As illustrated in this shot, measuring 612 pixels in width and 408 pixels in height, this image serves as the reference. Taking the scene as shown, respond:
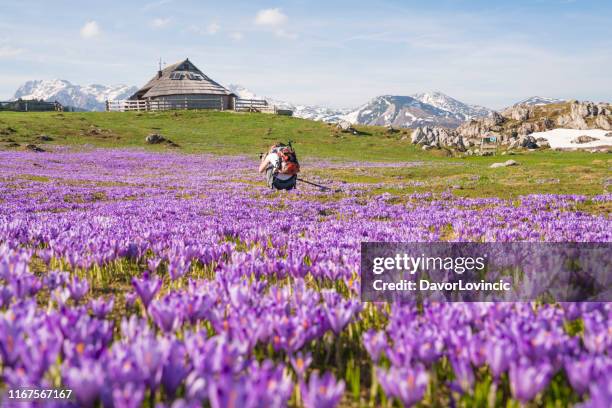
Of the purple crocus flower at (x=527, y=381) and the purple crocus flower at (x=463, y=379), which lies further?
the purple crocus flower at (x=463, y=379)

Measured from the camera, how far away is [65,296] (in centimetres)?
337

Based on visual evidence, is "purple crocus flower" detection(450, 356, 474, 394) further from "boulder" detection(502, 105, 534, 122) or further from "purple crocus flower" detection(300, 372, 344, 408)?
"boulder" detection(502, 105, 534, 122)

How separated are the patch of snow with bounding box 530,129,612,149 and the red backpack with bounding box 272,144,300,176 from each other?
277ft

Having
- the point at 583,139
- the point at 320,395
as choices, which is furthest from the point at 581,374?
the point at 583,139

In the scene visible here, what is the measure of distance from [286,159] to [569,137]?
102 meters

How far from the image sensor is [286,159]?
58.6 ft

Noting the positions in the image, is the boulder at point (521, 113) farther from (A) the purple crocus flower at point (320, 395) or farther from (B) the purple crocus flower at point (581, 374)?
(A) the purple crocus flower at point (320, 395)

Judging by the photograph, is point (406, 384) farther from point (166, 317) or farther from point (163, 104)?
point (163, 104)

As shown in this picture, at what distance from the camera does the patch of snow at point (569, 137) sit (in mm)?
87688

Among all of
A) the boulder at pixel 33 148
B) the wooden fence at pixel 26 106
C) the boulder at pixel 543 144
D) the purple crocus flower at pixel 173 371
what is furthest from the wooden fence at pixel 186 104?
the purple crocus flower at pixel 173 371

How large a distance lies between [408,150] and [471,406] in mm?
69208

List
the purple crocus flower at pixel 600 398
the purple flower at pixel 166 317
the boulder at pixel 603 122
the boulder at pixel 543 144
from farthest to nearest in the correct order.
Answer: the boulder at pixel 603 122
the boulder at pixel 543 144
the purple flower at pixel 166 317
the purple crocus flower at pixel 600 398

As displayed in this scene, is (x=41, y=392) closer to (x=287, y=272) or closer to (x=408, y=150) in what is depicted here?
(x=287, y=272)

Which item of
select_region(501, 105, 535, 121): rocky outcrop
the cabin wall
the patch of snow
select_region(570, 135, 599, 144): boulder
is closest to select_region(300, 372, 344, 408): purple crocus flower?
the patch of snow
